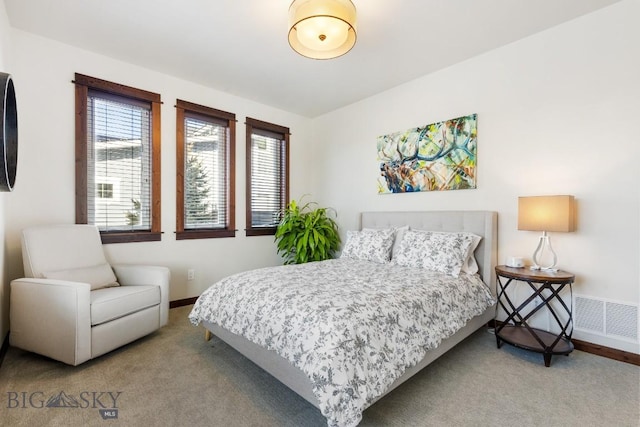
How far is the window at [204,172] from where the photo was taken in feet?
11.5

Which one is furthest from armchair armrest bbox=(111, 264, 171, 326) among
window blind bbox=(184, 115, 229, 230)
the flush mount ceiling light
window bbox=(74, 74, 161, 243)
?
the flush mount ceiling light

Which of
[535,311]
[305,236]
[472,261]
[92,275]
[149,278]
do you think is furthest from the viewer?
[305,236]

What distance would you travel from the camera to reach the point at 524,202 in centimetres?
242

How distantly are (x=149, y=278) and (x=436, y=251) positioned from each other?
103 inches

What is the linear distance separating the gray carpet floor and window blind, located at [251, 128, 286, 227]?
2284 mm

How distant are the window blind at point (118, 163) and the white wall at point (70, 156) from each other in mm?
160

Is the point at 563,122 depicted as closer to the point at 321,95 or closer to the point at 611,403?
the point at 611,403

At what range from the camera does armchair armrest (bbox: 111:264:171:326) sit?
103 inches

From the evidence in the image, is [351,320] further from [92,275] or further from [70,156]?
[70,156]

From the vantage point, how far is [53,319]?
2018mm

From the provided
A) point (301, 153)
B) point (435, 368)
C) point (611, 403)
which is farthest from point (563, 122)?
point (301, 153)

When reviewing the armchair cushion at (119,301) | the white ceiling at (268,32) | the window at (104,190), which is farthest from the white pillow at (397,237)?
the window at (104,190)

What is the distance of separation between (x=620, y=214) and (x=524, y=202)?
0.63 metres

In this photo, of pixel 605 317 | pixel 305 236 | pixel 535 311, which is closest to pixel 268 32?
pixel 305 236
